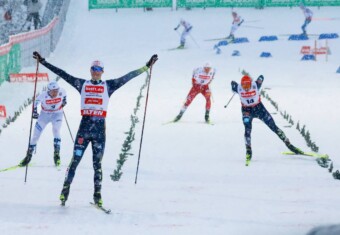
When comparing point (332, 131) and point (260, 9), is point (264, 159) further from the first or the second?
point (260, 9)

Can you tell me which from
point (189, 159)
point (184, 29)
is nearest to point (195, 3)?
point (184, 29)

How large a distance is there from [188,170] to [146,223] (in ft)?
14.6

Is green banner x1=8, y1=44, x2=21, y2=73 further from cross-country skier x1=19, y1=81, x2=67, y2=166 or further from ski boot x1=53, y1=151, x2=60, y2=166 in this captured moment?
ski boot x1=53, y1=151, x2=60, y2=166

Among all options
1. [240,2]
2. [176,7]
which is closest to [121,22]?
[176,7]

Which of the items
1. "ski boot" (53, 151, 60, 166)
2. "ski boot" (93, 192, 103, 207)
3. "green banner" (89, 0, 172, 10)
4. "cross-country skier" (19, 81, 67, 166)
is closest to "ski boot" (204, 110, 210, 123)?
"cross-country skier" (19, 81, 67, 166)

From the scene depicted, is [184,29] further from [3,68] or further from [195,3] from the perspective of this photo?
[3,68]

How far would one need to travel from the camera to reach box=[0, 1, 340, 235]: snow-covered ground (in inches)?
379

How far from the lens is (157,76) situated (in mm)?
28219

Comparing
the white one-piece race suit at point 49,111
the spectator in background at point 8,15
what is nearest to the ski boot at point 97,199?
the white one-piece race suit at point 49,111

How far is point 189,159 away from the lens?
15.0 m

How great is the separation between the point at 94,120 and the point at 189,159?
16.7ft

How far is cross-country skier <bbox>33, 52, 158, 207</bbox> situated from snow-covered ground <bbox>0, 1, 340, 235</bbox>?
437mm

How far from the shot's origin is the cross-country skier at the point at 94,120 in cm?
1012

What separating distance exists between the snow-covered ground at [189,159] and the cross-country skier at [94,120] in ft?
1.43
